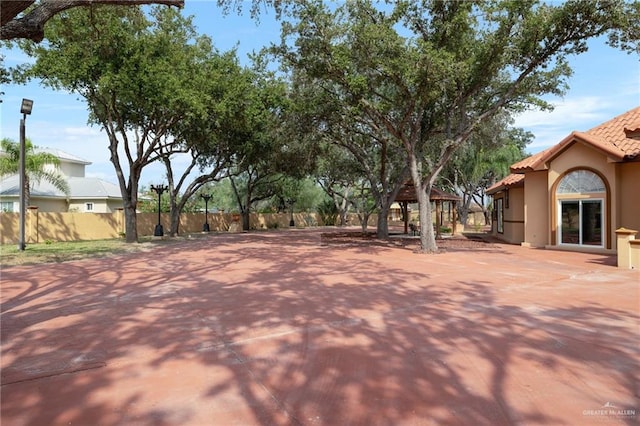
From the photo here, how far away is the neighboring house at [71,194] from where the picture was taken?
2697 centimetres

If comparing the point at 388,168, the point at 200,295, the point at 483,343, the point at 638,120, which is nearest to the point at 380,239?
the point at 388,168

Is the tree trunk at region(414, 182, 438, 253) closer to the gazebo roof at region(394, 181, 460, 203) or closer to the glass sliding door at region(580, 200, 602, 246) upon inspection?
the glass sliding door at region(580, 200, 602, 246)

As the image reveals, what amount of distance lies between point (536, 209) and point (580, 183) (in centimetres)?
223

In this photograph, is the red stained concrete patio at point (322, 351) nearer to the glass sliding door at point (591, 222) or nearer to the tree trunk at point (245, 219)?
the glass sliding door at point (591, 222)

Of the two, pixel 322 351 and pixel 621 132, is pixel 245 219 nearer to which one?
pixel 621 132

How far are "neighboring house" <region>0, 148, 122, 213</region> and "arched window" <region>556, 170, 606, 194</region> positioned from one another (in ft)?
89.9

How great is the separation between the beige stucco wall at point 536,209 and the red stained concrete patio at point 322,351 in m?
8.17

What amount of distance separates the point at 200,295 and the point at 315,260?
601 cm

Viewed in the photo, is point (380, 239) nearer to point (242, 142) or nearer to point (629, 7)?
point (242, 142)

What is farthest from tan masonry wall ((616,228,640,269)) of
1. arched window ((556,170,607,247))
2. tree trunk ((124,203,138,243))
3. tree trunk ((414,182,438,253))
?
tree trunk ((124,203,138,243))

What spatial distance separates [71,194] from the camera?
1205 inches

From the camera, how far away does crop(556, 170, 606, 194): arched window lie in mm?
15406

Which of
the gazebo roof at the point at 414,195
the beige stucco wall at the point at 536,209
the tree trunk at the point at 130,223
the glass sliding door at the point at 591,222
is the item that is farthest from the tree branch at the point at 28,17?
the gazebo roof at the point at 414,195

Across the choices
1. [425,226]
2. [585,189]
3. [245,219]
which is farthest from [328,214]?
[585,189]
